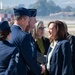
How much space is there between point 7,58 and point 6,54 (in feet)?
0.16

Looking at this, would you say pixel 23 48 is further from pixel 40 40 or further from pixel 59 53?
pixel 40 40

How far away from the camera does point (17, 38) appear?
497cm

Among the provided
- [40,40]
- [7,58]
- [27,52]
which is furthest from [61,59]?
[40,40]

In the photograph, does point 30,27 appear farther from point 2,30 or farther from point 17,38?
point 2,30

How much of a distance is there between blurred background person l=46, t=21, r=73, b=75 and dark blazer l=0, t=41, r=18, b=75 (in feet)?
3.24

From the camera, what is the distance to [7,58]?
446 centimetres

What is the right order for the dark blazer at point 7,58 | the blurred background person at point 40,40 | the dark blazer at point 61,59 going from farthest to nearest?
the blurred background person at point 40,40 → the dark blazer at point 61,59 → the dark blazer at point 7,58

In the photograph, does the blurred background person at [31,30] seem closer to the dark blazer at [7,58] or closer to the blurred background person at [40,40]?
the blurred background person at [40,40]

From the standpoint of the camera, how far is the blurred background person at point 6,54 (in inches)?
173

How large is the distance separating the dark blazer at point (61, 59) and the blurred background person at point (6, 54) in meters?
0.98

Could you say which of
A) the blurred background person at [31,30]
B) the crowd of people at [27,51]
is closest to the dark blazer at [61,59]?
the crowd of people at [27,51]

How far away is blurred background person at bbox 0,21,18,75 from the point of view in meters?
4.40

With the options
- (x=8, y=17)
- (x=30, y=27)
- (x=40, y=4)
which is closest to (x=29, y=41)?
(x=30, y=27)

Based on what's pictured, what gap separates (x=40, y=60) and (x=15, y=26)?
911 mm
